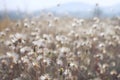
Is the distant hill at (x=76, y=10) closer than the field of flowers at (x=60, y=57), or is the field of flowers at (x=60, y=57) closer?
the field of flowers at (x=60, y=57)

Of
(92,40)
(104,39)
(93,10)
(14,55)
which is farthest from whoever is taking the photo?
(93,10)

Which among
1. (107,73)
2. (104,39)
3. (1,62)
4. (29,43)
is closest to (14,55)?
(1,62)

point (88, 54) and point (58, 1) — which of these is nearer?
point (88, 54)

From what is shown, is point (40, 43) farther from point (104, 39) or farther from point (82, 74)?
point (104, 39)

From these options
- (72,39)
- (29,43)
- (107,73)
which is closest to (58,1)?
(72,39)

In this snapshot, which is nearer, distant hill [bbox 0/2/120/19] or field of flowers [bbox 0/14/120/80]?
field of flowers [bbox 0/14/120/80]

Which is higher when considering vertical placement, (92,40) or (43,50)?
(43,50)

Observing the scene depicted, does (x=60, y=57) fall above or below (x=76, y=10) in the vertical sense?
above

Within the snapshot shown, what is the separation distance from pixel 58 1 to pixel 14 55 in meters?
1.61

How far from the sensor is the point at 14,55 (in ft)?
10.2

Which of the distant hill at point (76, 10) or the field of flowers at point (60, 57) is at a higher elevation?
the field of flowers at point (60, 57)

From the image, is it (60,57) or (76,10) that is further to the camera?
(76,10)

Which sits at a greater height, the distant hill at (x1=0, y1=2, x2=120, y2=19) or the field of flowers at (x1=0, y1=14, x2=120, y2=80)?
the field of flowers at (x1=0, y1=14, x2=120, y2=80)

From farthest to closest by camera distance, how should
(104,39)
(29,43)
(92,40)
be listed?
1. (104,39)
2. (92,40)
3. (29,43)
